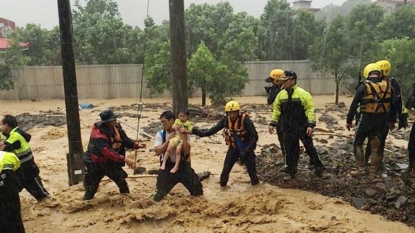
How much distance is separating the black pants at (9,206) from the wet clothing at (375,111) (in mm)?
5140

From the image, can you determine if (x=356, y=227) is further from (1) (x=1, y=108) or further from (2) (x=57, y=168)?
(1) (x=1, y=108)

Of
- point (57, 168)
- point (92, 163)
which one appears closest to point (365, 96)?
point (92, 163)

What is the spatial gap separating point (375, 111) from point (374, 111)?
0.05 feet

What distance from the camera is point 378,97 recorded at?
6.57m

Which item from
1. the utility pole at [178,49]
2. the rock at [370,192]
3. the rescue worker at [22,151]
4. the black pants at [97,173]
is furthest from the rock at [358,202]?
the rescue worker at [22,151]

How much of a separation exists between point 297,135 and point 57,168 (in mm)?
5928

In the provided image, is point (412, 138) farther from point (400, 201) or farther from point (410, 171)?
point (400, 201)

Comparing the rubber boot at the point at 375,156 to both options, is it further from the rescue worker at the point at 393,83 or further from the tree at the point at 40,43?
the tree at the point at 40,43

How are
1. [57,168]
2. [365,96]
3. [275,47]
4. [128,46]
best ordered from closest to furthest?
[365,96]
[57,168]
[128,46]
[275,47]

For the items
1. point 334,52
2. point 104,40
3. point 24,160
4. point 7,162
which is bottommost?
point 24,160

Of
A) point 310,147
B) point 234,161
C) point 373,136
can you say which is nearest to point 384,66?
point 373,136

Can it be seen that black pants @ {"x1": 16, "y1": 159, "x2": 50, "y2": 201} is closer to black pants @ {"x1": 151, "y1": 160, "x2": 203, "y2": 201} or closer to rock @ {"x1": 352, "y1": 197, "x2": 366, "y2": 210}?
black pants @ {"x1": 151, "y1": 160, "x2": 203, "y2": 201}

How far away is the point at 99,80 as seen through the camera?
2789 cm

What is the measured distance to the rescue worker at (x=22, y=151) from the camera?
6.04m
